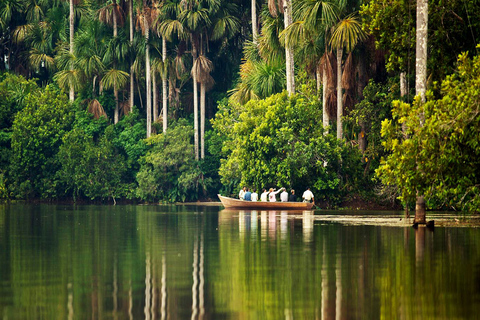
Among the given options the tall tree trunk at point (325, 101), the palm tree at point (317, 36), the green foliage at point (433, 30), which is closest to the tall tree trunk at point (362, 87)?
the palm tree at point (317, 36)

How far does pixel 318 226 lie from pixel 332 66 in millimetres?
20107

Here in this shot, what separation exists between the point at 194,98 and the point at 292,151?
1751 cm

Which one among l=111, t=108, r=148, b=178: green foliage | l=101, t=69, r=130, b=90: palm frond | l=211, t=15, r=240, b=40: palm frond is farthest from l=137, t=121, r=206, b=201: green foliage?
l=211, t=15, r=240, b=40: palm frond

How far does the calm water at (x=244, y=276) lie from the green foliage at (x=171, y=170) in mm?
37732

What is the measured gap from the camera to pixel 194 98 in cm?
6159

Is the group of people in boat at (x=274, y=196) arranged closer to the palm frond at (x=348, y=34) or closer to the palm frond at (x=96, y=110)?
the palm frond at (x=348, y=34)

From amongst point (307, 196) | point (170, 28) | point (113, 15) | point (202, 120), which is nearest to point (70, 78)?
point (113, 15)

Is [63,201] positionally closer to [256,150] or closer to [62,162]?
[62,162]

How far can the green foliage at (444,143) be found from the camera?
21156 millimetres

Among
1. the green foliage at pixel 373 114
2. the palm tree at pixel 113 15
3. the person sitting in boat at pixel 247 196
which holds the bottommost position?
the person sitting in boat at pixel 247 196

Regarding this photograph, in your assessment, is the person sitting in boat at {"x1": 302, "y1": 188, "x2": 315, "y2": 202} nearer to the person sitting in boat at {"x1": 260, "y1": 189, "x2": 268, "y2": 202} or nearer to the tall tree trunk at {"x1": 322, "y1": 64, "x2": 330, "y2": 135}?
the person sitting in boat at {"x1": 260, "y1": 189, "x2": 268, "y2": 202}

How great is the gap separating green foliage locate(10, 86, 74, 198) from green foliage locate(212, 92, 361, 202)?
822 inches

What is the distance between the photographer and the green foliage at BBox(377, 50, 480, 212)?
21156mm

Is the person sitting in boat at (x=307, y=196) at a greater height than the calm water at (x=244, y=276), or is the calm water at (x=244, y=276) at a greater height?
the person sitting in boat at (x=307, y=196)
